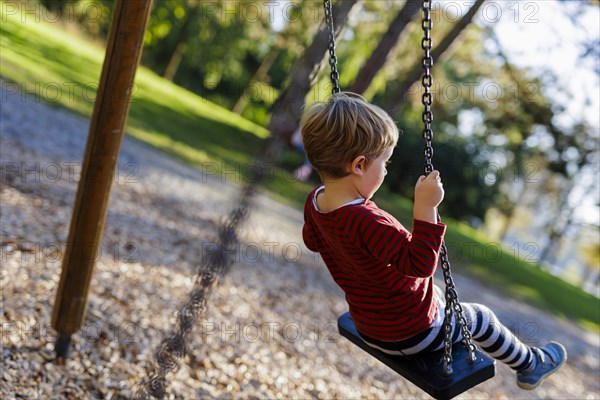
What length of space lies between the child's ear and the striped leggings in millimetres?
801

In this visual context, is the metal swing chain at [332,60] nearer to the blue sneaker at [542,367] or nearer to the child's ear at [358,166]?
the child's ear at [358,166]

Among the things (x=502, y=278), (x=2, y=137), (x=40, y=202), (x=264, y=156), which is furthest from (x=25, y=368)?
(x=502, y=278)

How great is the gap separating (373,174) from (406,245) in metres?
0.33

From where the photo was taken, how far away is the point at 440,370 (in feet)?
8.50

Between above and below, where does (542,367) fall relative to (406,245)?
below

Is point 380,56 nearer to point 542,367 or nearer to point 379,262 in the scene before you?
point 542,367

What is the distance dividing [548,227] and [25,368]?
3044cm

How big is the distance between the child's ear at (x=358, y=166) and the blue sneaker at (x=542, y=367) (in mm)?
1540

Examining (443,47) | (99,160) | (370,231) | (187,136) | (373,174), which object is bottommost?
(187,136)

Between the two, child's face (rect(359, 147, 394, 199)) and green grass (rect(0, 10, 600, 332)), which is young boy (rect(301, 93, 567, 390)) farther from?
green grass (rect(0, 10, 600, 332))

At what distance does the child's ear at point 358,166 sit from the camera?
235 cm

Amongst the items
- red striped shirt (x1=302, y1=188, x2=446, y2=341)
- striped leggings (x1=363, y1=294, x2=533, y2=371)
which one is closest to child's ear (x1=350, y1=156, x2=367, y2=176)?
red striped shirt (x1=302, y1=188, x2=446, y2=341)

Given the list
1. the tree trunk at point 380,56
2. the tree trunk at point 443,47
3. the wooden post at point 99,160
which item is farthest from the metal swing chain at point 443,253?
the tree trunk at point 443,47

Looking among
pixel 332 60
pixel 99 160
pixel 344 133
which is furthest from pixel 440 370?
pixel 99 160
